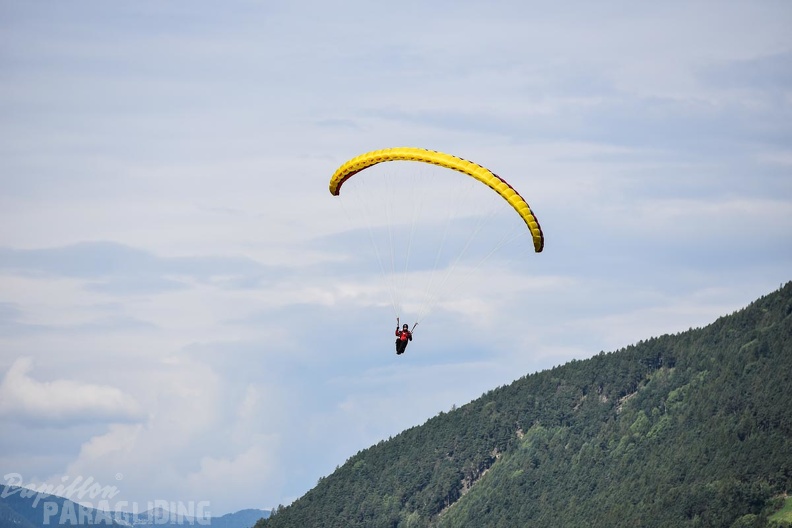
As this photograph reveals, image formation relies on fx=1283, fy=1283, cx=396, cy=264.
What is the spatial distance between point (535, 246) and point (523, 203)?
11.2 ft

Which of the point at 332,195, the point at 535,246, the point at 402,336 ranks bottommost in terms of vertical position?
the point at 402,336

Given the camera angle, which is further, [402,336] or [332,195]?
[332,195]

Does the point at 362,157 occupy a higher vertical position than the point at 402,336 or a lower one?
higher

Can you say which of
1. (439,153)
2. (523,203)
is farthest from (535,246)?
(439,153)

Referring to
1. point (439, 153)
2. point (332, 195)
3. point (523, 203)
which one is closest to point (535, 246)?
point (523, 203)

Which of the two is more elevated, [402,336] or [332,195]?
[332,195]

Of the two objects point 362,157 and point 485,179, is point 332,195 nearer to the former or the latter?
point 362,157

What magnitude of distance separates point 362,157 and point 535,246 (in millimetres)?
12625

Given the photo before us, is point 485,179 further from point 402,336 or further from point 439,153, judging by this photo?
point 402,336

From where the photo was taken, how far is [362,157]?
83.1 m

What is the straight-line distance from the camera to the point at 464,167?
80.3m

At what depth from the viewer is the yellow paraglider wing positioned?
259ft

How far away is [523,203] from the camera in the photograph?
78688 millimetres

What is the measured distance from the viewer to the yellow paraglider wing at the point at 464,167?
78.9 meters
